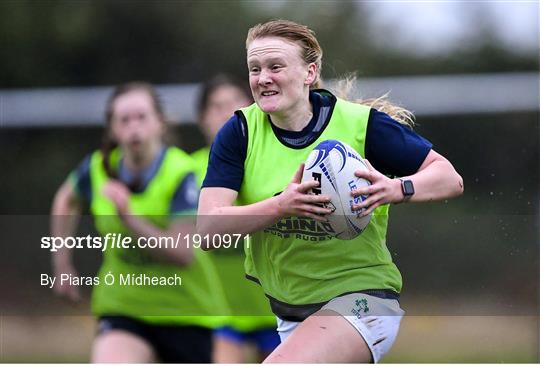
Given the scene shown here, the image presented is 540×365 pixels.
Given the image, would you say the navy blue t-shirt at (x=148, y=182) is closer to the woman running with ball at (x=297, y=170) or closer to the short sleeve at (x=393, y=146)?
the woman running with ball at (x=297, y=170)

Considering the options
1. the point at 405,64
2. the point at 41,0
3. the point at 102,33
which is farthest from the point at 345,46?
the point at 41,0

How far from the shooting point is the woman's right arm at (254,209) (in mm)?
3029

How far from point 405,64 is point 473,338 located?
2792 millimetres

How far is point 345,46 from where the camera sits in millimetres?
7875

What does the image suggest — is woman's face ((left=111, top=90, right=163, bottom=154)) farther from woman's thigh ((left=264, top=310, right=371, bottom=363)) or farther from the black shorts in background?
woman's thigh ((left=264, top=310, right=371, bottom=363))

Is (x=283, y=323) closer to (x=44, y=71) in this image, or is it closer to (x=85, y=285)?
(x=85, y=285)

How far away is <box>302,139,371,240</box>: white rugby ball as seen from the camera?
313 cm

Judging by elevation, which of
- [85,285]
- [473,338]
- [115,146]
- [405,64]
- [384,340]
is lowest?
[384,340]

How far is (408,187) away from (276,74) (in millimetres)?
592

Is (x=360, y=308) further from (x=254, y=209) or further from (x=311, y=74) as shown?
(x=311, y=74)

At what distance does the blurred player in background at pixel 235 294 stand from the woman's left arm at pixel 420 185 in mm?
2294

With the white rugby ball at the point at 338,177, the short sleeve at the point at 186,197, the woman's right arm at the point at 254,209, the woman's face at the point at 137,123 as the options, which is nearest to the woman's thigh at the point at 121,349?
the short sleeve at the point at 186,197

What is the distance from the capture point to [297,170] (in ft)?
10.4

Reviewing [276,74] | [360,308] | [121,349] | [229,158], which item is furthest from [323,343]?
[121,349]
